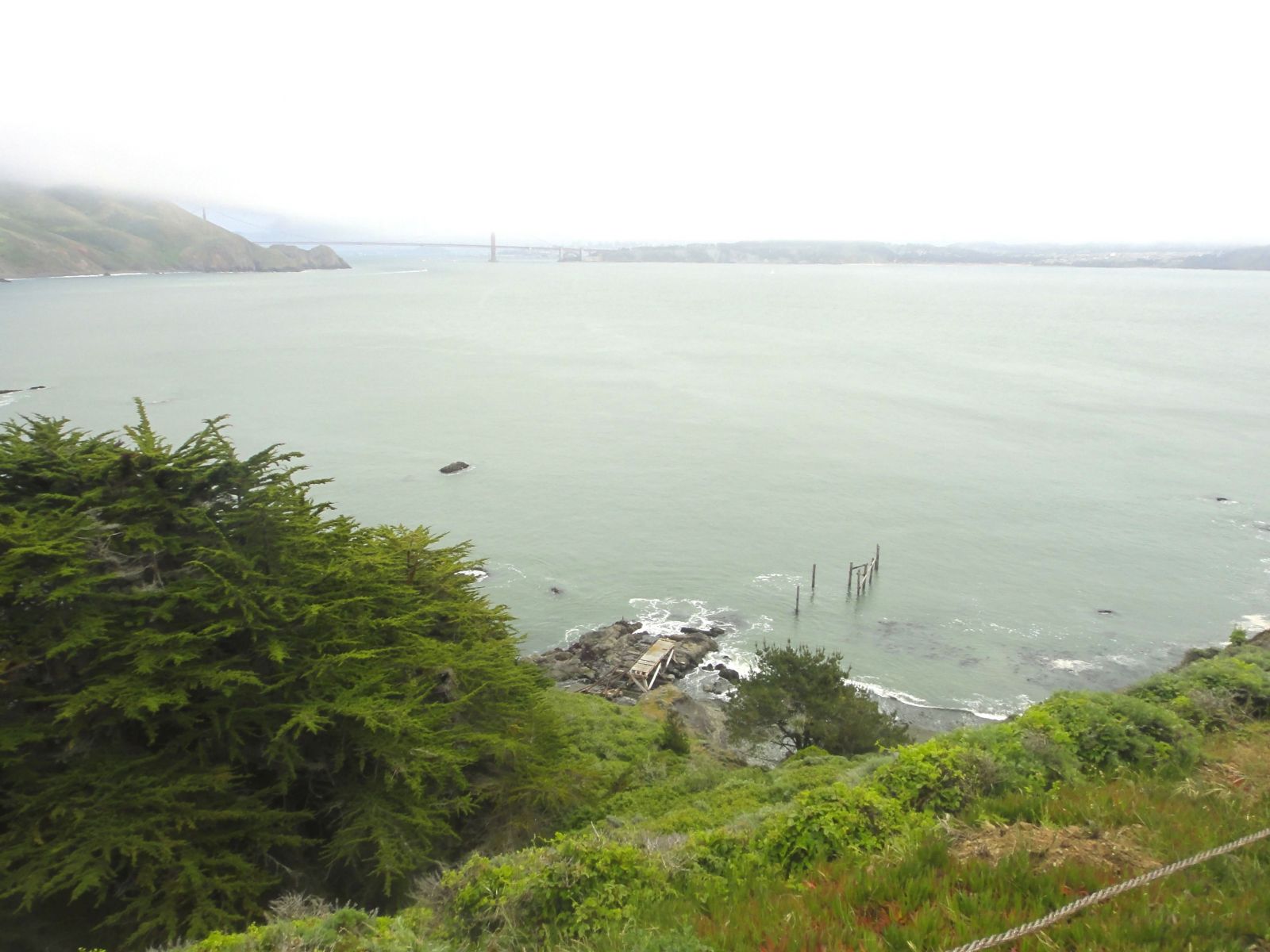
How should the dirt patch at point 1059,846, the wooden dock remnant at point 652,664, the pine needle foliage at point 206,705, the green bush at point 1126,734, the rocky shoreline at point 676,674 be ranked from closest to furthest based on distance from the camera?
1. the dirt patch at point 1059,846
2. the green bush at point 1126,734
3. the pine needle foliage at point 206,705
4. the rocky shoreline at point 676,674
5. the wooden dock remnant at point 652,664

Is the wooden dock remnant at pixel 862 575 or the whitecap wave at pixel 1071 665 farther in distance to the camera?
the wooden dock remnant at pixel 862 575

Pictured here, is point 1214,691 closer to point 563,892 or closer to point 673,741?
point 563,892

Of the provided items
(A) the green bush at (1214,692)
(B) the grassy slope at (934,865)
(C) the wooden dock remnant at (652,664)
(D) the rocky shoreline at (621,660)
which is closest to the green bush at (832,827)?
(B) the grassy slope at (934,865)

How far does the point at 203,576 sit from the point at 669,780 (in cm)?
945

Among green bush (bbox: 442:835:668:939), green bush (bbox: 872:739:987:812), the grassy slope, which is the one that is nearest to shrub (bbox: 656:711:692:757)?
the grassy slope

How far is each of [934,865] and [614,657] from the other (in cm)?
2293

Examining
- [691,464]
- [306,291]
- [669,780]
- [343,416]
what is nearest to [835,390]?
[691,464]

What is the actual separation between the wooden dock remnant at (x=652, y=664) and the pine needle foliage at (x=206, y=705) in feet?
39.8

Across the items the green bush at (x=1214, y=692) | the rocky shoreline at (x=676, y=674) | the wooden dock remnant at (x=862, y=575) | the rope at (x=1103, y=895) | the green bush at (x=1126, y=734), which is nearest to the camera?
the rope at (x=1103, y=895)

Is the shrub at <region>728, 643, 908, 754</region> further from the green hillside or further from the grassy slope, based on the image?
the grassy slope

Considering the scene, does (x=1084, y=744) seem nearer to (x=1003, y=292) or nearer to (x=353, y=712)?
(x=353, y=712)

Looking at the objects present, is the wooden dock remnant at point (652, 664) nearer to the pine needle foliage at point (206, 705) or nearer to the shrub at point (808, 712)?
the shrub at point (808, 712)

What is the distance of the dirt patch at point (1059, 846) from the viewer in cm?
584

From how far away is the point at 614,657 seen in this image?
28.7 m
